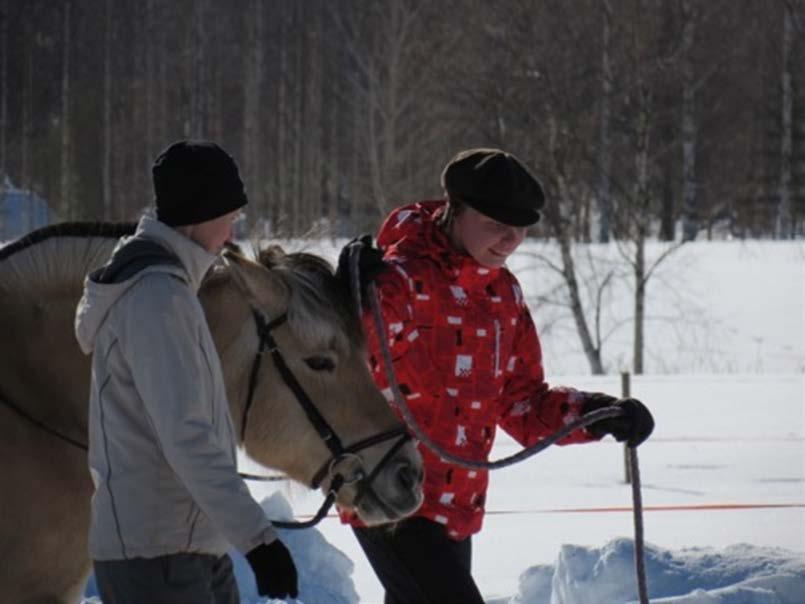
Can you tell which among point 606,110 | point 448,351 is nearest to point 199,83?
point 606,110

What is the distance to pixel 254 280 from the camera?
8.25 feet

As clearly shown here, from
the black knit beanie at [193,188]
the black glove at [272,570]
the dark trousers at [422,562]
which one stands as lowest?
the dark trousers at [422,562]

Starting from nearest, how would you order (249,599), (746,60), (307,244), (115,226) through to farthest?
1. (115,226)
2. (307,244)
3. (249,599)
4. (746,60)

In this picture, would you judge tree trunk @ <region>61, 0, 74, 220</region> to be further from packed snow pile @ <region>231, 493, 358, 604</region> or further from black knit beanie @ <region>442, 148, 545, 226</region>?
black knit beanie @ <region>442, 148, 545, 226</region>

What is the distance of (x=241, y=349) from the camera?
2498mm

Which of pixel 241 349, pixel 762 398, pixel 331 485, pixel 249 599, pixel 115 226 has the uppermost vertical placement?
pixel 115 226

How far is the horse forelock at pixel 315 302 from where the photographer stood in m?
2.50

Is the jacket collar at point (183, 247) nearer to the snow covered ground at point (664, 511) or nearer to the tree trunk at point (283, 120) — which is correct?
the snow covered ground at point (664, 511)

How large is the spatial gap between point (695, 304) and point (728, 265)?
2294mm

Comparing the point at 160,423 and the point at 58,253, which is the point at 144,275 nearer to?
the point at 160,423

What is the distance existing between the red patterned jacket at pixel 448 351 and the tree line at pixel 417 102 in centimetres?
1043

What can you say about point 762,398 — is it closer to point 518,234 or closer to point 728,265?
point 518,234

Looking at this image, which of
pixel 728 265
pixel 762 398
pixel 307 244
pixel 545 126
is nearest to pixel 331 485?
pixel 307 244

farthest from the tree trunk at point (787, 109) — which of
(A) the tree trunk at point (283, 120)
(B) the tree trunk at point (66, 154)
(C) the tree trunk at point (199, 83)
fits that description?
(B) the tree trunk at point (66, 154)
